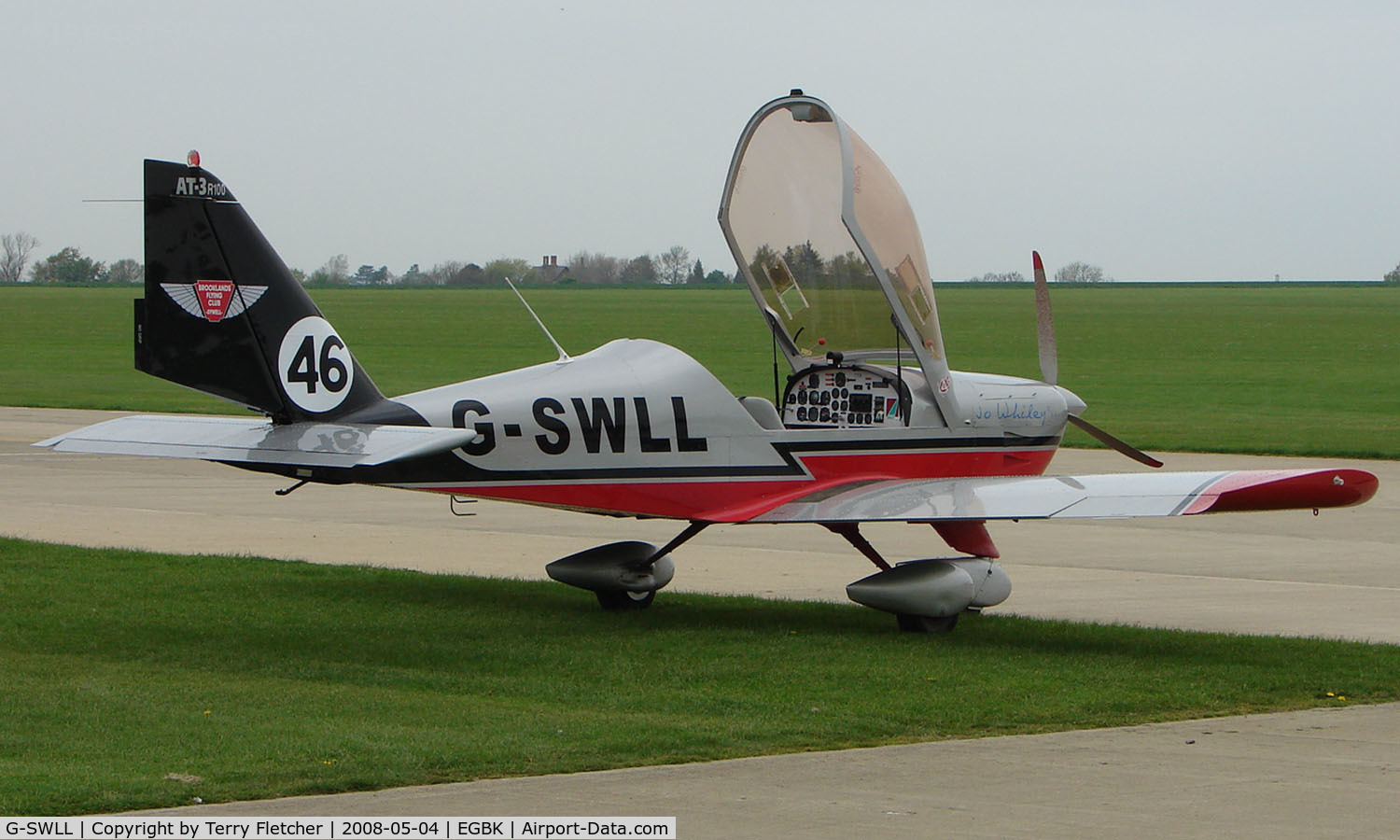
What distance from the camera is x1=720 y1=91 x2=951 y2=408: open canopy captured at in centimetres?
1257

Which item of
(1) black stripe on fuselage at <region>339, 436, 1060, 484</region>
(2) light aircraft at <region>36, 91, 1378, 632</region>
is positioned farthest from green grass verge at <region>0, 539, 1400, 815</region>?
(1) black stripe on fuselage at <region>339, 436, 1060, 484</region>

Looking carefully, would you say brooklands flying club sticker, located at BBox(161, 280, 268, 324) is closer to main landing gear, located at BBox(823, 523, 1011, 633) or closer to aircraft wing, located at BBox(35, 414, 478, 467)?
aircraft wing, located at BBox(35, 414, 478, 467)

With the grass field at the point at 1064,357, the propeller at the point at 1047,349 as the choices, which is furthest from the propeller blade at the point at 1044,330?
the grass field at the point at 1064,357

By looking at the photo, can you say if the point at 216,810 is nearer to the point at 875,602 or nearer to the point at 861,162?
the point at 875,602

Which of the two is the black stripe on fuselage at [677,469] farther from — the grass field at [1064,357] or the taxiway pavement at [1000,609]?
the grass field at [1064,357]

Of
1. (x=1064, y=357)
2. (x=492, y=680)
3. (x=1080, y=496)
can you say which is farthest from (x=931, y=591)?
(x=1064, y=357)

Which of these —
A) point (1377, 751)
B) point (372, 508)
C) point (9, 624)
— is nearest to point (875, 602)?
point (1377, 751)

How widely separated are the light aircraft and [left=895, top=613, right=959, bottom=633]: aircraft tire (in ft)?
0.09

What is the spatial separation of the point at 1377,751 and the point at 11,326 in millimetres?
78576

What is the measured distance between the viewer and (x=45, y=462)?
80.5ft

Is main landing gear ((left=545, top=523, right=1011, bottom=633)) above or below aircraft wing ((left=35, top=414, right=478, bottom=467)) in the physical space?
below

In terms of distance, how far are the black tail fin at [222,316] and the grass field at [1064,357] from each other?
59.6ft

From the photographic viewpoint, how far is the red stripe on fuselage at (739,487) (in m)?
11.7

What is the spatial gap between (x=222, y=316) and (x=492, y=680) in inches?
111
